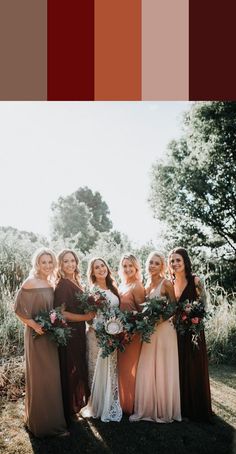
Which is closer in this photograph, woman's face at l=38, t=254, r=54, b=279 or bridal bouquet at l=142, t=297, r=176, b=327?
woman's face at l=38, t=254, r=54, b=279

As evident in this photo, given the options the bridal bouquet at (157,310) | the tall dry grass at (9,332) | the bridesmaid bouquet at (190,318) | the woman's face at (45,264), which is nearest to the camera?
the woman's face at (45,264)

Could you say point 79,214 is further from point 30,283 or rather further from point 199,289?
point 30,283

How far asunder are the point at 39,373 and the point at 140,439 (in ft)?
5.54

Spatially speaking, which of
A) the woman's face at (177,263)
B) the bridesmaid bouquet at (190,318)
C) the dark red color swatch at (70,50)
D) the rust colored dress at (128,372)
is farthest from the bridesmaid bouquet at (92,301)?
the dark red color swatch at (70,50)

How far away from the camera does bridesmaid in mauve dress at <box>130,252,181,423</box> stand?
20.1 feet

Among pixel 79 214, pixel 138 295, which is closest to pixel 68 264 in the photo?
pixel 138 295

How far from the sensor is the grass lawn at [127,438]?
537 cm

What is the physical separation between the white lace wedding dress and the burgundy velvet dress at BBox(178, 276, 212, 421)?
1.05 metres

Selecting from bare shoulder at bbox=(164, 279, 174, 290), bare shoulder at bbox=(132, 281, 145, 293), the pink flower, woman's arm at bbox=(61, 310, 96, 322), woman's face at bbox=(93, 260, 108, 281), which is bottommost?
woman's arm at bbox=(61, 310, 96, 322)

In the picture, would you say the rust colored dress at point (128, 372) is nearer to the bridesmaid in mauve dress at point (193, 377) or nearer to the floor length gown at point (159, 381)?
the floor length gown at point (159, 381)

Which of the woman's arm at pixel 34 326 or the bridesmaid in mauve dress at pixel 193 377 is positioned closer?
the woman's arm at pixel 34 326

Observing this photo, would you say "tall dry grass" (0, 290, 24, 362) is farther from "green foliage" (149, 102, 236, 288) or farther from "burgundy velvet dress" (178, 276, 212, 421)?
"green foliage" (149, 102, 236, 288)

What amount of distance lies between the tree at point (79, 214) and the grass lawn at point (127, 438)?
92.8ft

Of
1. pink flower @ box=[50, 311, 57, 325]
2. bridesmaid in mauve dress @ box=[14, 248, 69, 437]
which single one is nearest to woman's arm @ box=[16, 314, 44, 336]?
bridesmaid in mauve dress @ box=[14, 248, 69, 437]
